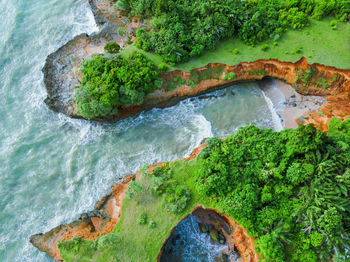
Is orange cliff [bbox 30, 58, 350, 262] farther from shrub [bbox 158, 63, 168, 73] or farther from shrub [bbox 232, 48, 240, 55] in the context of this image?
shrub [bbox 232, 48, 240, 55]

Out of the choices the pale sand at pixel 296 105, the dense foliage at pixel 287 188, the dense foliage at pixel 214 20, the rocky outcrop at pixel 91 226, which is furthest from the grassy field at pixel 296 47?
the rocky outcrop at pixel 91 226

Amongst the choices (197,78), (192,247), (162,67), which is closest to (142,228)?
(192,247)

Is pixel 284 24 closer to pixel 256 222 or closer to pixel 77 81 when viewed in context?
pixel 256 222

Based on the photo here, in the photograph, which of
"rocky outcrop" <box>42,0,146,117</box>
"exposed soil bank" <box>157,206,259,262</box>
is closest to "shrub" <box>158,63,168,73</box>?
"rocky outcrop" <box>42,0,146,117</box>

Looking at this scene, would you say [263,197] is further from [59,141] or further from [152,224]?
[59,141]

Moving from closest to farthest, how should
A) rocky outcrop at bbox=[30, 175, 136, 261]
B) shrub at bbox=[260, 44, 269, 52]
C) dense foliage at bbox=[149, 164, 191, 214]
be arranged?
dense foliage at bbox=[149, 164, 191, 214] < rocky outcrop at bbox=[30, 175, 136, 261] < shrub at bbox=[260, 44, 269, 52]

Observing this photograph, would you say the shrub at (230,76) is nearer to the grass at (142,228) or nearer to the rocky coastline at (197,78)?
the rocky coastline at (197,78)
